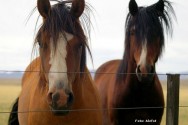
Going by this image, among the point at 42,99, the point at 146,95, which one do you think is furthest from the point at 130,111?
the point at 42,99

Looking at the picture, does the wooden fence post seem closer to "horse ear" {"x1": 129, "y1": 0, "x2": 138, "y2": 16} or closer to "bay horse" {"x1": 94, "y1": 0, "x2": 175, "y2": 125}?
"bay horse" {"x1": 94, "y1": 0, "x2": 175, "y2": 125}

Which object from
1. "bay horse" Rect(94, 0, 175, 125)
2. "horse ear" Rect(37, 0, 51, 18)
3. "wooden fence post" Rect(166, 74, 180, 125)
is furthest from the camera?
"bay horse" Rect(94, 0, 175, 125)

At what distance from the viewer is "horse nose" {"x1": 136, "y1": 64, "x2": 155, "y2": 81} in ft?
17.5

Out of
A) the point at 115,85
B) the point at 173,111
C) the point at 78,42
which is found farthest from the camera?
the point at 115,85

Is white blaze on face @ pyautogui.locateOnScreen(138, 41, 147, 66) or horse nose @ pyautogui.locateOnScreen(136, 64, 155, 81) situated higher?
white blaze on face @ pyautogui.locateOnScreen(138, 41, 147, 66)

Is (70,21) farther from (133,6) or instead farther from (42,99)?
(133,6)

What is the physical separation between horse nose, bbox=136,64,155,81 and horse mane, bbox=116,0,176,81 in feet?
1.30

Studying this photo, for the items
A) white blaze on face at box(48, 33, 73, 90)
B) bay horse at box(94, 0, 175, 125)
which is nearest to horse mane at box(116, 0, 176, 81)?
bay horse at box(94, 0, 175, 125)

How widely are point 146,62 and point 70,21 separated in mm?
1405

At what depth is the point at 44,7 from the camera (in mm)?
4621

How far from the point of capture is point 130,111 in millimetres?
5969

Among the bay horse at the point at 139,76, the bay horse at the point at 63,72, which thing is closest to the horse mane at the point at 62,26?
the bay horse at the point at 63,72

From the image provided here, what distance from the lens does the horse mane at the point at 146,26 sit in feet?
18.9

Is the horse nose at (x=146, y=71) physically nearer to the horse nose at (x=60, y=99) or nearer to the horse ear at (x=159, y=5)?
the horse ear at (x=159, y=5)
